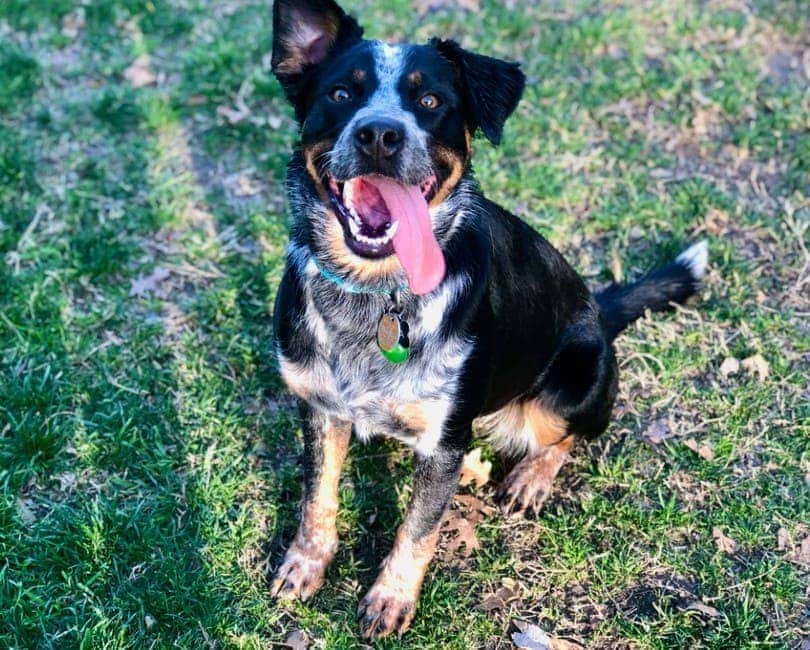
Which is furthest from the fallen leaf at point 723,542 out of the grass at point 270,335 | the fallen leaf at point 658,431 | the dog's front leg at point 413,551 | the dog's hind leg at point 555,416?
the dog's front leg at point 413,551

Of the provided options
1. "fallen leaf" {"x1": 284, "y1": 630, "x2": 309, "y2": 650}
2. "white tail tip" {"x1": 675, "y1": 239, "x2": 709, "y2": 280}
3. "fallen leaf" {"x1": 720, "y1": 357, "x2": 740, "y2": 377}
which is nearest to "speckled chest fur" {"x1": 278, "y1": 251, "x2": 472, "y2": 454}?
"fallen leaf" {"x1": 284, "y1": 630, "x2": 309, "y2": 650}

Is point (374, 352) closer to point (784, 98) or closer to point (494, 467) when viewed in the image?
point (494, 467)

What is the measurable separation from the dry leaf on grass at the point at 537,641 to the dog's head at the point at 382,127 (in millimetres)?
1625

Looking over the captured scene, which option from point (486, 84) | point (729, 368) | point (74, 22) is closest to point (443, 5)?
point (74, 22)

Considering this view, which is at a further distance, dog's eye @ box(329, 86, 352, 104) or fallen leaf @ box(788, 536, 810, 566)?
fallen leaf @ box(788, 536, 810, 566)

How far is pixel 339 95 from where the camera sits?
11.0ft

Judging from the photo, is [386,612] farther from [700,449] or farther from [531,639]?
[700,449]

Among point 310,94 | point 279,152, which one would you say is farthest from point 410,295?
point 279,152

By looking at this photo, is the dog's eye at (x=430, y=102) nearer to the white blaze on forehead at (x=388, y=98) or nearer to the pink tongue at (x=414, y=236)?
the white blaze on forehead at (x=388, y=98)

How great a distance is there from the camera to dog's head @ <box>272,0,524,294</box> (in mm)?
3160

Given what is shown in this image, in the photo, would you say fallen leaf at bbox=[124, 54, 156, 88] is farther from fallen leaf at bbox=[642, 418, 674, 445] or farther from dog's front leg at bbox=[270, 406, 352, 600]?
fallen leaf at bbox=[642, 418, 674, 445]

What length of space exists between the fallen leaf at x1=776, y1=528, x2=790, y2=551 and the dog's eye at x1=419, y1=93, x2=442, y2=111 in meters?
2.57

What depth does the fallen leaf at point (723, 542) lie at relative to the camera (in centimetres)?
411

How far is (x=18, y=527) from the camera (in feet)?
13.1
